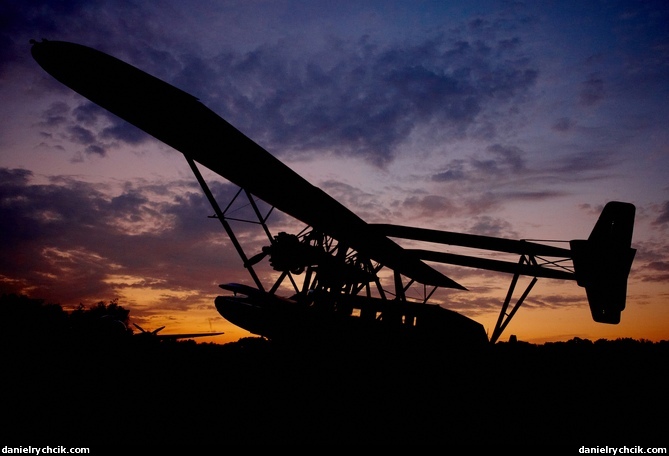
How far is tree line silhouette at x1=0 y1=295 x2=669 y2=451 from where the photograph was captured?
13.3 feet

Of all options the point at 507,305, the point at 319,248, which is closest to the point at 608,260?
the point at 507,305

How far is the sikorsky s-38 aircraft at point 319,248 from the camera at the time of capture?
594cm

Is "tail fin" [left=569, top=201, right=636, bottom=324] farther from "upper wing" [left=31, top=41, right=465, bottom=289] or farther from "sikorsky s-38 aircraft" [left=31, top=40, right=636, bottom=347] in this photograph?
"upper wing" [left=31, top=41, right=465, bottom=289]

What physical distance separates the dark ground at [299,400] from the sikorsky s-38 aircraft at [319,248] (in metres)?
0.80

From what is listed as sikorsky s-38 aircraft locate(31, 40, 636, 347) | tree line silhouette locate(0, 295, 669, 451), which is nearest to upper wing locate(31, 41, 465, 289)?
sikorsky s-38 aircraft locate(31, 40, 636, 347)

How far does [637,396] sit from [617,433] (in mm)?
2740

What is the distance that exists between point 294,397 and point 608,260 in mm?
8351

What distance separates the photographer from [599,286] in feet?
28.8

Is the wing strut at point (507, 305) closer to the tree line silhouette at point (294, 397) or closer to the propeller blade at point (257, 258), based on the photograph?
the tree line silhouette at point (294, 397)

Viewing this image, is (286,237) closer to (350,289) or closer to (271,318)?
(271,318)

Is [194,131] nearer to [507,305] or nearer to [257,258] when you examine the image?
[257,258]

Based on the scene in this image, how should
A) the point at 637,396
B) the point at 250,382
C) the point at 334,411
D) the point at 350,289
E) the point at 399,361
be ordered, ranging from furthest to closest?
1. the point at 350,289
2. the point at 399,361
3. the point at 637,396
4. the point at 250,382
5. the point at 334,411

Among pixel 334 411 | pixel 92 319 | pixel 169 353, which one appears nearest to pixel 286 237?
pixel 169 353

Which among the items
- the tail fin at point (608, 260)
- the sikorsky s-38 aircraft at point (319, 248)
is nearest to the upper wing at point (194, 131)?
the sikorsky s-38 aircraft at point (319, 248)
